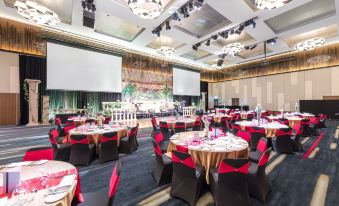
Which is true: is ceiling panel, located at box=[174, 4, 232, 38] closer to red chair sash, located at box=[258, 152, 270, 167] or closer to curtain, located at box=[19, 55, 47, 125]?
red chair sash, located at box=[258, 152, 270, 167]

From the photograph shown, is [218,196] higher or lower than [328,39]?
lower

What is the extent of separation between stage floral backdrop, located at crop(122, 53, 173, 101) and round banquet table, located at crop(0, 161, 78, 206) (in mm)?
11237

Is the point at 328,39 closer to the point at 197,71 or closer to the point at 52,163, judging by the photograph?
the point at 197,71

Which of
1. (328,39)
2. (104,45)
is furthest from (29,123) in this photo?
(328,39)

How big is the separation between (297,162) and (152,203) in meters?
3.84

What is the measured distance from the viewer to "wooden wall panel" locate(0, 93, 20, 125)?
9590mm

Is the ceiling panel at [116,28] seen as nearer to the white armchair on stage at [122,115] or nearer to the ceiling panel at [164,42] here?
the ceiling panel at [164,42]

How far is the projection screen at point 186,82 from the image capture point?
53.0 feet

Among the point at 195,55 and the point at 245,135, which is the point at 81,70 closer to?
the point at 195,55

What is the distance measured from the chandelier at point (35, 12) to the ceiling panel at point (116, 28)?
1981 mm

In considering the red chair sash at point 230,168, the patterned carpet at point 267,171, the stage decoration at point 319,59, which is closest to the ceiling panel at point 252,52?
the stage decoration at point 319,59

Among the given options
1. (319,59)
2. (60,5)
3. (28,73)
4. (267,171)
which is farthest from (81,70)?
(319,59)

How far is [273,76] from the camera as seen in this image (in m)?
15.0

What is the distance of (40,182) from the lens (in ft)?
5.36
